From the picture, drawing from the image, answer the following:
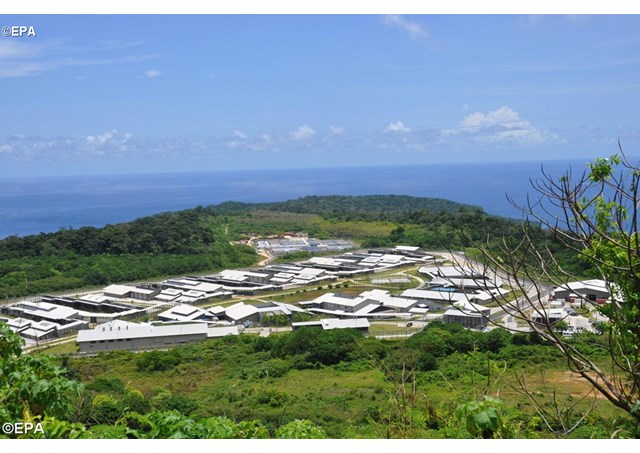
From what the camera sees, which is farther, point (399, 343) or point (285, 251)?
point (285, 251)

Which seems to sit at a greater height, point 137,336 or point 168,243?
point 168,243

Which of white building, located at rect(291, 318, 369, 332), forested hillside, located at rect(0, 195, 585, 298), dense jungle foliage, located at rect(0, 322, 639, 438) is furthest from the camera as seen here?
forested hillside, located at rect(0, 195, 585, 298)

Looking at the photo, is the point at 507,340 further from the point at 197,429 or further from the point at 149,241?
the point at 149,241

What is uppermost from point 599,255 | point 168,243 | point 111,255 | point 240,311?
point 599,255

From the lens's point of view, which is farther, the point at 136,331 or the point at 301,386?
the point at 136,331

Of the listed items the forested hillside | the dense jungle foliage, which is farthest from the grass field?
the forested hillside

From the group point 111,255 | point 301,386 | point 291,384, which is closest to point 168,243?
point 111,255

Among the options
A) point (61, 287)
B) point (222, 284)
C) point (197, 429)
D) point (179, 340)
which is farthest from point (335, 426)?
point (61, 287)

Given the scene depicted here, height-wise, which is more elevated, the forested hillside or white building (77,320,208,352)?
the forested hillside

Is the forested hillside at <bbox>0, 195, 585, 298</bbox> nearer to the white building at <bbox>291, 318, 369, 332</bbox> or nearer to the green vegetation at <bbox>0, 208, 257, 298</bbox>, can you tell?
the green vegetation at <bbox>0, 208, 257, 298</bbox>

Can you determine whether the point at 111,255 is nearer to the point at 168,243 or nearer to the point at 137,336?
the point at 168,243

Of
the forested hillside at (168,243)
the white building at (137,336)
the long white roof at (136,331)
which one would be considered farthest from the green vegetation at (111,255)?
the white building at (137,336)
